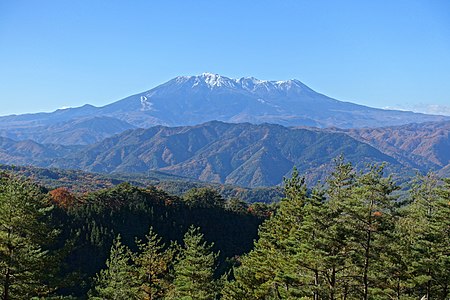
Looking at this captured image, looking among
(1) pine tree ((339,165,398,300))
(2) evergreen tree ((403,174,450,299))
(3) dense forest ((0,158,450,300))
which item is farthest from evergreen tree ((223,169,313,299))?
(2) evergreen tree ((403,174,450,299))

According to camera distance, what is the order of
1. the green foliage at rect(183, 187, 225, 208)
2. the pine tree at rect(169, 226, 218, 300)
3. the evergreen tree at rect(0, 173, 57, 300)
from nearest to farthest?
the evergreen tree at rect(0, 173, 57, 300) → the pine tree at rect(169, 226, 218, 300) → the green foliage at rect(183, 187, 225, 208)

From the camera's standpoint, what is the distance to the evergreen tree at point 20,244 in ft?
72.8

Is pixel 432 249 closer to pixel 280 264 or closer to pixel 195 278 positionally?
pixel 280 264

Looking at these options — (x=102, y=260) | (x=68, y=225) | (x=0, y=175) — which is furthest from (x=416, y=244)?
(x=68, y=225)

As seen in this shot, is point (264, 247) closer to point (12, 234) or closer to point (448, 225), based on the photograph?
point (448, 225)

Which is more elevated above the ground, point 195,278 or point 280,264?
point 280,264

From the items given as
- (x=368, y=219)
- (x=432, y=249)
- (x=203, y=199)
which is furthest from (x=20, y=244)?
(x=203, y=199)

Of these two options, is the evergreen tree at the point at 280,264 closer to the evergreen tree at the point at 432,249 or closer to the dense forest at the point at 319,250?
the dense forest at the point at 319,250

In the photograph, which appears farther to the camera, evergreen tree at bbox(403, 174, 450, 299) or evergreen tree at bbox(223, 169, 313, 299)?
evergreen tree at bbox(223, 169, 313, 299)

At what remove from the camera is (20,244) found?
22.4 metres

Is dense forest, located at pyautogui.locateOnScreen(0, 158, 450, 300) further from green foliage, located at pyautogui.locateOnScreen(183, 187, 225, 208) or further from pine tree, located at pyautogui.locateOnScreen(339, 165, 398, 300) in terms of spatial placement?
green foliage, located at pyautogui.locateOnScreen(183, 187, 225, 208)

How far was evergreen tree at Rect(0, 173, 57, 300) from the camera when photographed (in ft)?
72.8

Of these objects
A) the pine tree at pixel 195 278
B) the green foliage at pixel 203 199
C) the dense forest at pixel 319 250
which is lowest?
the green foliage at pixel 203 199

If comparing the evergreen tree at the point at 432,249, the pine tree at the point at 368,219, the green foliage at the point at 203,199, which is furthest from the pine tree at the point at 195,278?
the green foliage at the point at 203,199
